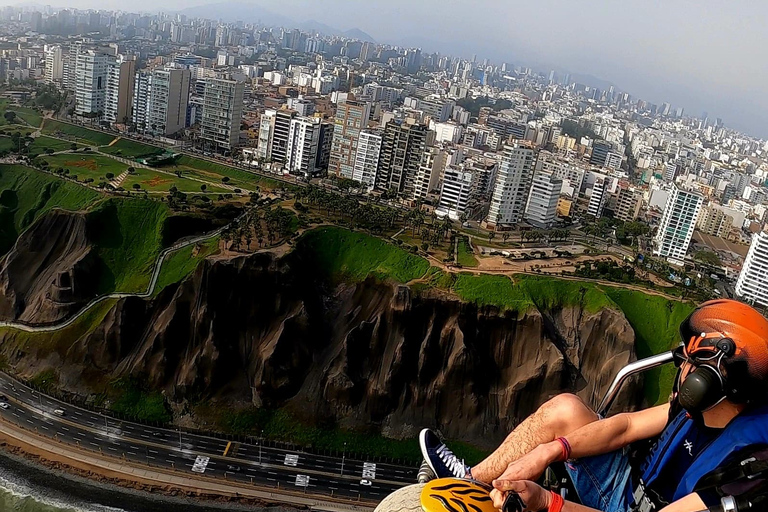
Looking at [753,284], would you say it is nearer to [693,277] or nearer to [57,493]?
[693,277]

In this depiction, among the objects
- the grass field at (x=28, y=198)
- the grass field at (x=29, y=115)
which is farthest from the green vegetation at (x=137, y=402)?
the grass field at (x=29, y=115)

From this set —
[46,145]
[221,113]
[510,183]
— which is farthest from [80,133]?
[510,183]

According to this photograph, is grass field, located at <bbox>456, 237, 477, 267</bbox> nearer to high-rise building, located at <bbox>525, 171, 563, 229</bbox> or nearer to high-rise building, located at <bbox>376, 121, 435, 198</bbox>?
high-rise building, located at <bbox>525, 171, 563, 229</bbox>

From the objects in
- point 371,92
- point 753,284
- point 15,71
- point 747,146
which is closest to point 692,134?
point 747,146

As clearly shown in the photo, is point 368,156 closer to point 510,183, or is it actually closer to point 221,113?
point 510,183

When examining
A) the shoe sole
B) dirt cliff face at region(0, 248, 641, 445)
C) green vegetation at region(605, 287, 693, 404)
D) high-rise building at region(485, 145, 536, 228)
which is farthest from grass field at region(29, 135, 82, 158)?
the shoe sole

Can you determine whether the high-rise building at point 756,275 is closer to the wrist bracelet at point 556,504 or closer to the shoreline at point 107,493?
the shoreline at point 107,493

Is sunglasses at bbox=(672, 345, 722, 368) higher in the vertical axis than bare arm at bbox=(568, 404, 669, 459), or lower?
higher
